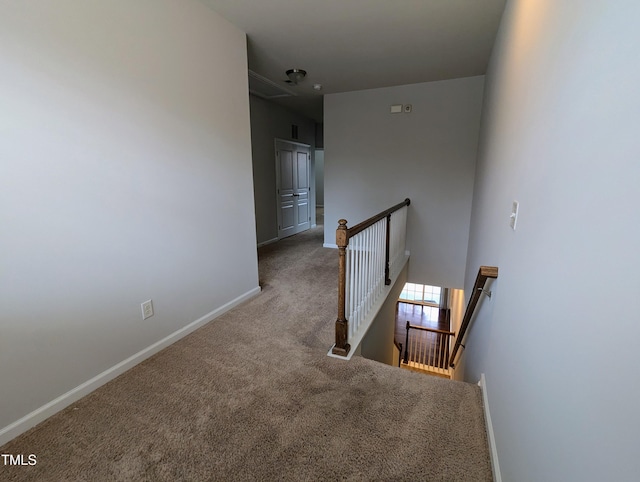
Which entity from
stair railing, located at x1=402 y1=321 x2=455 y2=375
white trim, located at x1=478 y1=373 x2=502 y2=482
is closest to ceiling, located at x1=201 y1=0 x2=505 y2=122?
white trim, located at x1=478 y1=373 x2=502 y2=482

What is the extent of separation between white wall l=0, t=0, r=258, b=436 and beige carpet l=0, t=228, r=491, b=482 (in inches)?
11.5

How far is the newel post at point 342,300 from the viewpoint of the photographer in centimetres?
208

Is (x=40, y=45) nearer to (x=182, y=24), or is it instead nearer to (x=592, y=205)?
(x=182, y=24)

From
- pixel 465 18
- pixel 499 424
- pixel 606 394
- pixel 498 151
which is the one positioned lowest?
pixel 499 424

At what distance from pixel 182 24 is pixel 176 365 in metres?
2.47

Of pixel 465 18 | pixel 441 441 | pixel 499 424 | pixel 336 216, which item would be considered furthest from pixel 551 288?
pixel 336 216

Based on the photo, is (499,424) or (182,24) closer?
(499,424)

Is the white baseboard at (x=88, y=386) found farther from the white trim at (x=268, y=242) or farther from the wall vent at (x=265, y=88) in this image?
the wall vent at (x=265, y=88)

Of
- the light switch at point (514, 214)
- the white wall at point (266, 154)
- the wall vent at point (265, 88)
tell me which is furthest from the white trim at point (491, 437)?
the white wall at point (266, 154)

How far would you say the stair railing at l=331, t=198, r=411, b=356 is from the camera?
2.19m

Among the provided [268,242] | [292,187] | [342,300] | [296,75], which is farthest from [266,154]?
[342,300]

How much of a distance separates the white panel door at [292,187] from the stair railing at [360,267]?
9.43ft

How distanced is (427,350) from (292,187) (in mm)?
5040

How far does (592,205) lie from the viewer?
0.72 meters
